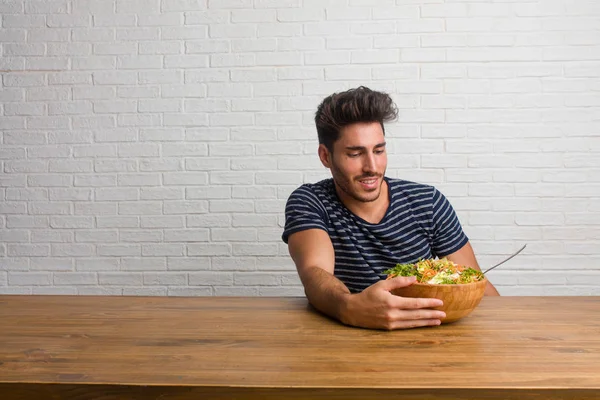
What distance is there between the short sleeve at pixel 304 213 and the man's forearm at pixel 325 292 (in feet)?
0.68

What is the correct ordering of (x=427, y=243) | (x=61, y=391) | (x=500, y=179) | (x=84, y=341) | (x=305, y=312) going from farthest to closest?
1. (x=500, y=179)
2. (x=427, y=243)
3. (x=305, y=312)
4. (x=84, y=341)
5. (x=61, y=391)

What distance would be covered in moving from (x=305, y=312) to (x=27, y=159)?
2.23 metres

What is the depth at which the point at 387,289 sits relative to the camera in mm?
1426

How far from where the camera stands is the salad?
1.45 meters

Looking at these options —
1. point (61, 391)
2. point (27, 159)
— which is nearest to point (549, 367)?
point (61, 391)

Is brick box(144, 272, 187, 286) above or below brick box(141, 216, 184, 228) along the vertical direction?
below

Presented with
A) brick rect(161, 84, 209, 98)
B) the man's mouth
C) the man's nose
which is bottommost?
the man's mouth

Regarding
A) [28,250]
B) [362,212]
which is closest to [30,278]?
[28,250]

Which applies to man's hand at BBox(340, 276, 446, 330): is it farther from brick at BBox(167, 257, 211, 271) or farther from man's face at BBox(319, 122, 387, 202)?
brick at BBox(167, 257, 211, 271)

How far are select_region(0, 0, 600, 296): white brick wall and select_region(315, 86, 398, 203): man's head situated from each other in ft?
3.19

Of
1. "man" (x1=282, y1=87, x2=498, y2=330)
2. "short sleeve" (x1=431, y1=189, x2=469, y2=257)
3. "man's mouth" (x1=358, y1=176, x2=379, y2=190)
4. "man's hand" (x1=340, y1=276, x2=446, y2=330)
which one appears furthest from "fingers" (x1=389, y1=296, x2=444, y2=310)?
"short sleeve" (x1=431, y1=189, x2=469, y2=257)

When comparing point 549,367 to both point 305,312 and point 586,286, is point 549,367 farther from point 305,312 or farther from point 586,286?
point 586,286

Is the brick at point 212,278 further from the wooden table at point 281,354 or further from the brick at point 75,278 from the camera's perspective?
the wooden table at point 281,354

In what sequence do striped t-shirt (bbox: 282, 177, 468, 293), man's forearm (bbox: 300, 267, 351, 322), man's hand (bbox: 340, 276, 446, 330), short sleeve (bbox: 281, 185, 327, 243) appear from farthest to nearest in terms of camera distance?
striped t-shirt (bbox: 282, 177, 468, 293) → short sleeve (bbox: 281, 185, 327, 243) → man's forearm (bbox: 300, 267, 351, 322) → man's hand (bbox: 340, 276, 446, 330)
